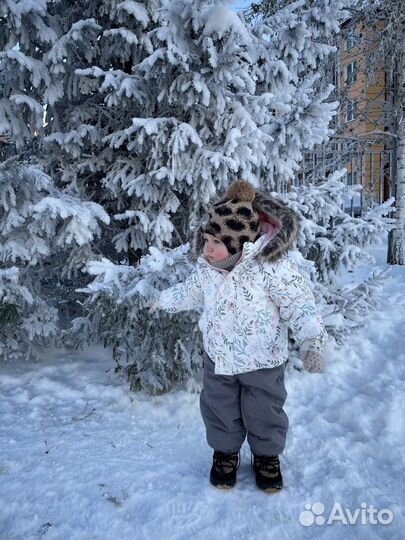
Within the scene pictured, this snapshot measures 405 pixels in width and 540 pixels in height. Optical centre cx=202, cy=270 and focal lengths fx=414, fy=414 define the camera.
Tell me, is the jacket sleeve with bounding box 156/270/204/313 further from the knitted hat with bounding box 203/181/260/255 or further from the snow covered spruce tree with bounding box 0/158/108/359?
the snow covered spruce tree with bounding box 0/158/108/359

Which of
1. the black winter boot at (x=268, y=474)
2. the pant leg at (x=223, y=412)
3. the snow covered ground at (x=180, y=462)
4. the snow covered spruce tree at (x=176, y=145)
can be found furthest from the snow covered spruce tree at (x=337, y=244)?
the black winter boot at (x=268, y=474)

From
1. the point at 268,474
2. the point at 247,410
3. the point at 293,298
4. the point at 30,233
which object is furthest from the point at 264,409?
the point at 30,233

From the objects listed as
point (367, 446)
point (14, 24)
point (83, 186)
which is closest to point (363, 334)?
point (367, 446)

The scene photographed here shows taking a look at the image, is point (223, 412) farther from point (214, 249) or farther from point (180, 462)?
point (214, 249)

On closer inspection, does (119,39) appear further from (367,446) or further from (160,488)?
(367,446)

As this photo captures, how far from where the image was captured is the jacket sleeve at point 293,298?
2.12 meters

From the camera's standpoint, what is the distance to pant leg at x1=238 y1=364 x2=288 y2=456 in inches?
90.4

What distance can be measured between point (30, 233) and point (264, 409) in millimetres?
2282

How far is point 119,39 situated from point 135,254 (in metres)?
1.89

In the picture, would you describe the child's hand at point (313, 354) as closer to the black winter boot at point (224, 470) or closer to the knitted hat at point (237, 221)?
the knitted hat at point (237, 221)

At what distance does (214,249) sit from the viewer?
88.8 inches

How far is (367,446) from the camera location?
2656 millimetres

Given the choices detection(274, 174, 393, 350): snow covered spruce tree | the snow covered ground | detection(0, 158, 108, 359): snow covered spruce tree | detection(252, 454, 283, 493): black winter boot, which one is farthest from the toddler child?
detection(274, 174, 393, 350): snow covered spruce tree

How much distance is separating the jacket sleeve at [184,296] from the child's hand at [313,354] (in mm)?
723
